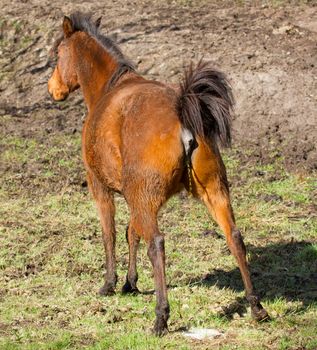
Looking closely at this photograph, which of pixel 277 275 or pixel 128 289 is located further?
pixel 277 275

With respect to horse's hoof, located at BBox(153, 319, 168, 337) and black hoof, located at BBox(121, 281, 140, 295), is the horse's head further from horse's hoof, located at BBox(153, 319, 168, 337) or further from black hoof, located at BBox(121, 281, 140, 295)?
horse's hoof, located at BBox(153, 319, 168, 337)

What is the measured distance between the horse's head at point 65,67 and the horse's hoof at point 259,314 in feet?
10.3

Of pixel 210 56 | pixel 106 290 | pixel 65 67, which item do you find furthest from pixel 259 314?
pixel 210 56

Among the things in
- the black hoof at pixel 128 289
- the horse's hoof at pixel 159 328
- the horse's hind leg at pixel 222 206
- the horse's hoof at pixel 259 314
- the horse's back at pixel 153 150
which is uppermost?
the horse's back at pixel 153 150

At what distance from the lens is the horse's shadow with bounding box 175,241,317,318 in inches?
298

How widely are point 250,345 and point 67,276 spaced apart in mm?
2491

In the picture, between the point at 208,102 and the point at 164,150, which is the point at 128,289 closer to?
the point at 164,150

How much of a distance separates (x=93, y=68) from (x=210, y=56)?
6289 mm

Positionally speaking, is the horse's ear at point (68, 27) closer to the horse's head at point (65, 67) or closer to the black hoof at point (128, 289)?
the horse's head at point (65, 67)

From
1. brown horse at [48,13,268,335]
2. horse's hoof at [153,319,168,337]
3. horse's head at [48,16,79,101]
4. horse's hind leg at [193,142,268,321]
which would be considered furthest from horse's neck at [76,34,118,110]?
horse's hoof at [153,319,168,337]

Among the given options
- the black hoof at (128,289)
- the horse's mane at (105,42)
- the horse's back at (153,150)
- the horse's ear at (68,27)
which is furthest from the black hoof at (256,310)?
the horse's ear at (68,27)

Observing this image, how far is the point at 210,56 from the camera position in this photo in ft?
47.5

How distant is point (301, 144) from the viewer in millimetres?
12234

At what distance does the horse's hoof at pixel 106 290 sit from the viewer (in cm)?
789
